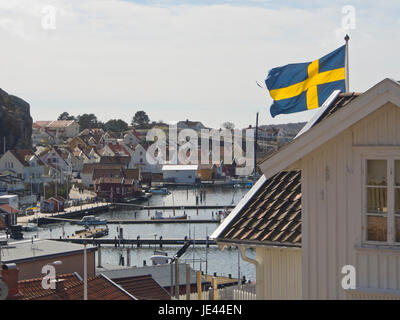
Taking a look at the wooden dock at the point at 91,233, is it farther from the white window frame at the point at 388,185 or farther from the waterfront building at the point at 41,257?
the white window frame at the point at 388,185

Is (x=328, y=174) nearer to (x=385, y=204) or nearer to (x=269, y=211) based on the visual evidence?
(x=385, y=204)

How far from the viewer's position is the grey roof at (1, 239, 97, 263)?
20.4m

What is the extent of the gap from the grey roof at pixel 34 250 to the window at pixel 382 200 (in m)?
15.4

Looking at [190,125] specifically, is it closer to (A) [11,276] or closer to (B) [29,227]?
Result: (B) [29,227]

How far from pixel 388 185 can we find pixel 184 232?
57768 mm

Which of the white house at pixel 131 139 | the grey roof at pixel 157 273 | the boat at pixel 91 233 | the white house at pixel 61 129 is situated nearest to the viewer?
the grey roof at pixel 157 273

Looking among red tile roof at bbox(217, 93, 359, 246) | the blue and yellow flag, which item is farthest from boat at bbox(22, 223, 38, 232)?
red tile roof at bbox(217, 93, 359, 246)

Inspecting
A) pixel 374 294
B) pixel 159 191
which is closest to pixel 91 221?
pixel 159 191

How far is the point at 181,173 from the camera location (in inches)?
4232

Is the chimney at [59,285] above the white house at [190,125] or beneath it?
beneath

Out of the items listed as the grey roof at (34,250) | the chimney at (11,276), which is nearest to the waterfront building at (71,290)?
the chimney at (11,276)

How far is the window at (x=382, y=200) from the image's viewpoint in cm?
537

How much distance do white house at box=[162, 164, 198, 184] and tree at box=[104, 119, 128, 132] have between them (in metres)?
62.4

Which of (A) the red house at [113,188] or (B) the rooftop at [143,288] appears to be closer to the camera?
(B) the rooftop at [143,288]
